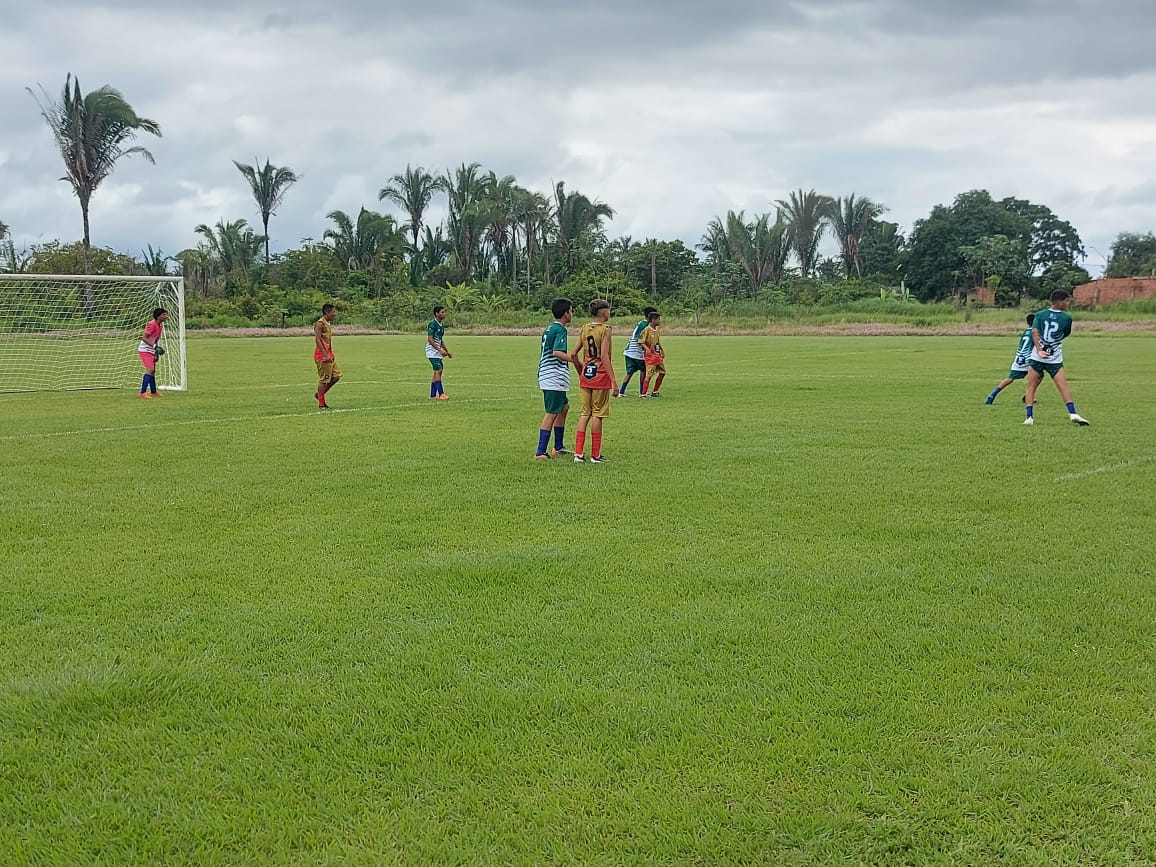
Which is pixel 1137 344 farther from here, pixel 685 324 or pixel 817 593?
pixel 817 593

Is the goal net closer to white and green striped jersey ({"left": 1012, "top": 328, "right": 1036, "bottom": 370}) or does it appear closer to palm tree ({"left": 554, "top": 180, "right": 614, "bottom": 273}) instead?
white and green striped jersey ({"left": 1012, "top": 328, "right": 1036, "bottom": 370})

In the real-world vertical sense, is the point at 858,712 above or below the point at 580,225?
below

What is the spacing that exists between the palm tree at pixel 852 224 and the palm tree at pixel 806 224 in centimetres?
81

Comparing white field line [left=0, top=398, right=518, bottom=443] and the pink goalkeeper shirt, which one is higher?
the pink goalkeeper shirt

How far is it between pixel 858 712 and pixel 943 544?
2.78 m

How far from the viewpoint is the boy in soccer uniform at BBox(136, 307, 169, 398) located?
15.9m

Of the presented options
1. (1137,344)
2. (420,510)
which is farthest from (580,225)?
(420,510)

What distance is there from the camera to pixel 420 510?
7121 millimetres

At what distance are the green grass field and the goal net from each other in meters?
13.8

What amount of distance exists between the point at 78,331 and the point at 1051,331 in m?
23.6

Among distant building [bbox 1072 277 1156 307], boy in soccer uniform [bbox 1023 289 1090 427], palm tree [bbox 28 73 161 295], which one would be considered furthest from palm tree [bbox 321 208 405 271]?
boy in soccer uniform [bbox 1023 289 1090 427]

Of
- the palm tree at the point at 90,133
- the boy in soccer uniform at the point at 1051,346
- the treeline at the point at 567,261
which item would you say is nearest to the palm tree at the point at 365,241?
the treeline at the point at 567,261

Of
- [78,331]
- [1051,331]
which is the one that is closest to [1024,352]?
[1051,331]

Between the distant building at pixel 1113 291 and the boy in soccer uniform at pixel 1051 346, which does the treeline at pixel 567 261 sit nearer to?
the distant building at pixel 1113 291
